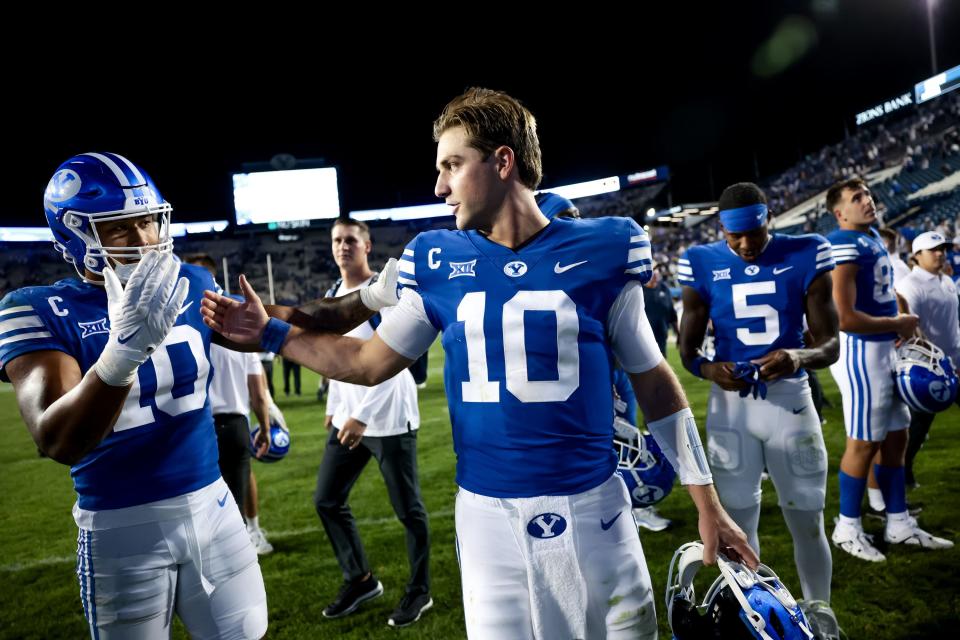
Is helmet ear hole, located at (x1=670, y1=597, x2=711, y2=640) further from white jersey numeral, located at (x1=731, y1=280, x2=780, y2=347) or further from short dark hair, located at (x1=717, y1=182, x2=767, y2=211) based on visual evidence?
short dark hair, located at (x1=717, y1=182, x2=767, y2=211)

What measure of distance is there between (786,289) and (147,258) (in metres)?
2.76

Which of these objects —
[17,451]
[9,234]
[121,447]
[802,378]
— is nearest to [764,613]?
[802,378]

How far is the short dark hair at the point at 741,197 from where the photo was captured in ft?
9.84

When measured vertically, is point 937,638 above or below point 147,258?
below

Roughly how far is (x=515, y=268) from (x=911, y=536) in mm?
3821

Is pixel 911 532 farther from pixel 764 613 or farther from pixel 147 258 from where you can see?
pixel 147 258

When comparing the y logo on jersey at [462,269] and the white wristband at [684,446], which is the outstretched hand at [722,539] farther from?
the y logo on jersey at [462,269]

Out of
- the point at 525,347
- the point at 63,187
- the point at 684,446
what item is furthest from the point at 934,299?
the point at 63,187

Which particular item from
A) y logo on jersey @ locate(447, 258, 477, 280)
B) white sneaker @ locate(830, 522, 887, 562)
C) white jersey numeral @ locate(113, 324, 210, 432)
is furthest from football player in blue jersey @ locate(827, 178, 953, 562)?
white jersey numeral @ locate(113, 324, 210, 432)

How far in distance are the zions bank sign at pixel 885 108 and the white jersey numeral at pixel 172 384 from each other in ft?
128

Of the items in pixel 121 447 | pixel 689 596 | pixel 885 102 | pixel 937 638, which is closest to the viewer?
pixel 689 596

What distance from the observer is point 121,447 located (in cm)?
183

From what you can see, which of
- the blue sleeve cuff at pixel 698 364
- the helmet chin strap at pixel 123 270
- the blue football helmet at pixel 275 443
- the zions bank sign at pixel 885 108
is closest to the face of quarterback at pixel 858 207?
the blue sleeve cuff at pixel 698 364

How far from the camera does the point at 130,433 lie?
6.02ft
